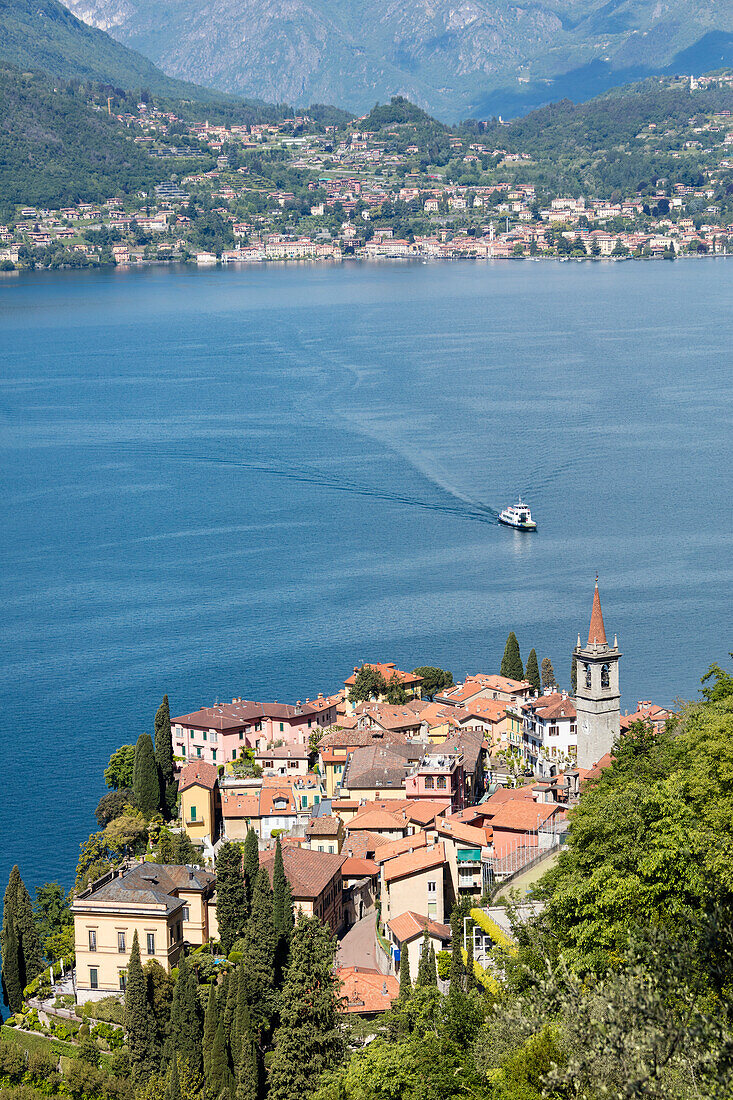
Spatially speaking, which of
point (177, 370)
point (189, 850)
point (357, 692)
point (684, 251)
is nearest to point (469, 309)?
point (177, 370)

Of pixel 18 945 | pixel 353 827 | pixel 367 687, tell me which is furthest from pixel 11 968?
pixel 367 687

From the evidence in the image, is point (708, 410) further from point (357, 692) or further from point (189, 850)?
point (189, 850)

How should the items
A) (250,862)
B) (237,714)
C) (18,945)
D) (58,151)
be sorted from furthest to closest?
(58,151) → (237,714) → (18,945) → (250,862)

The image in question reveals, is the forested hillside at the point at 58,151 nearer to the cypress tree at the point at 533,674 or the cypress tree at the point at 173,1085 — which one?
the cypress tree at the point at 533,674

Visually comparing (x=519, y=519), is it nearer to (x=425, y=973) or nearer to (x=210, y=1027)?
(x=425, y=973)

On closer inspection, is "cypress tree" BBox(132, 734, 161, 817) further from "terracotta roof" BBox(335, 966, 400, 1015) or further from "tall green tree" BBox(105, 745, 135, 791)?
"terracotta roof" BBox(335, 966, 400, 1015)

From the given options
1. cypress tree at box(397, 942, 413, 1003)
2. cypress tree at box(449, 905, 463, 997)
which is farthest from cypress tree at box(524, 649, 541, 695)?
cypress tree at box(397, 942, 413, 1003)

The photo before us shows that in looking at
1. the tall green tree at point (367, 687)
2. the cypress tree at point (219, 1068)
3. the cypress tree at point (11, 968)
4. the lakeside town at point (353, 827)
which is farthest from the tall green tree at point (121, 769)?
the cypress tree at point (219, 1068)
